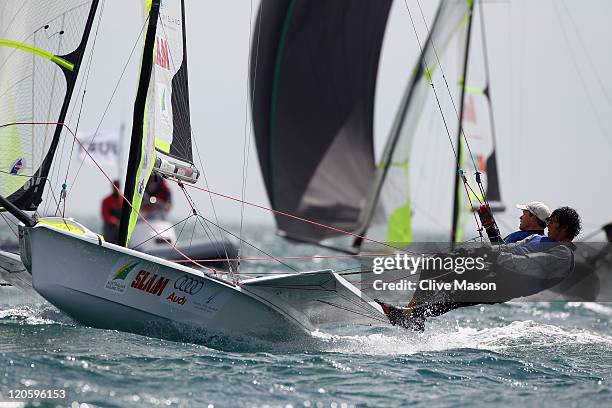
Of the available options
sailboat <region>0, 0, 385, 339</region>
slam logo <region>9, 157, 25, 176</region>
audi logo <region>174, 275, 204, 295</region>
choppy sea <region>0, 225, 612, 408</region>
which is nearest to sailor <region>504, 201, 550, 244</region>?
choppy sea <region>0, 225, 612, 408</region>

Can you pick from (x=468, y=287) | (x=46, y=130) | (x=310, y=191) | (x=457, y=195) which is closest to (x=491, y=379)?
(x=468, y=287)

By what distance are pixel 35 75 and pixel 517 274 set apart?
410 centimetres

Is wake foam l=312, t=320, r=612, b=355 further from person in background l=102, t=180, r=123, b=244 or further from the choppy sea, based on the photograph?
person in background l=102, t=180, r=123, b=244

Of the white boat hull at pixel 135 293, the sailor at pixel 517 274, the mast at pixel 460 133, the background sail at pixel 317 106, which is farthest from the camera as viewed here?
the background sail at pixel 317 106

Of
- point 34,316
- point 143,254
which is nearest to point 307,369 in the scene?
point 143,254

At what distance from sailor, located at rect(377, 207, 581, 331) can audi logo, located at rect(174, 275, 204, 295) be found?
56.7 inches

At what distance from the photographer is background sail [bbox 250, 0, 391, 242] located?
13.3 m

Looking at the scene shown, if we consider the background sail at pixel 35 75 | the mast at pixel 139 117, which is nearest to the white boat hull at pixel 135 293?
the mast at pixel 139 117

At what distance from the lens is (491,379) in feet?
19.0

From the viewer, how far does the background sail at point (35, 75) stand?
725 centimetres

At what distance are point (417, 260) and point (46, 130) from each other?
3.15 meters

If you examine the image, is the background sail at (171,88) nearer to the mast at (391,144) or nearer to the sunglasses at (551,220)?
the sunglasses at (551,220)

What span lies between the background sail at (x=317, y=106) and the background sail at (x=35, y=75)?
5947 millimetres

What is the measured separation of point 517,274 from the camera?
6789mm
